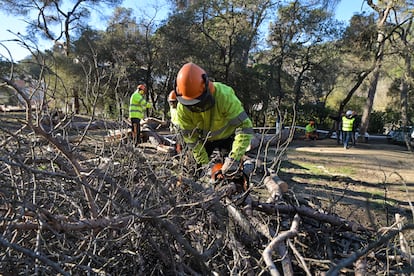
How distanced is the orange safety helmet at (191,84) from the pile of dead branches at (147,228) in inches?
25.2

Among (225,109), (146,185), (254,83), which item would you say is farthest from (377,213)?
(254,83)

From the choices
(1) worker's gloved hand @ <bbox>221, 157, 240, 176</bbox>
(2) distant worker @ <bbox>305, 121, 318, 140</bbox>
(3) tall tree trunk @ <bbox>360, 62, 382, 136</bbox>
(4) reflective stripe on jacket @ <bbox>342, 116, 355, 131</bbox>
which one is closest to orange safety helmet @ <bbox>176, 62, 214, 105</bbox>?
(1) worker's gloved hand @ <bbox>221, 157, 240, 176</bbox>

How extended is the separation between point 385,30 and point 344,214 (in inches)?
449

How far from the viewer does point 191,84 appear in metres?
2.78

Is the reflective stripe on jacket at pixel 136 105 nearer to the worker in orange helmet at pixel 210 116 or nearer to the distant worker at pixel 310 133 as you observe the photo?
the worker in orange helmet at pixel 210 116

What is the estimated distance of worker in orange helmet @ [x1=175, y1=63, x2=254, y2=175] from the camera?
9.15 feet

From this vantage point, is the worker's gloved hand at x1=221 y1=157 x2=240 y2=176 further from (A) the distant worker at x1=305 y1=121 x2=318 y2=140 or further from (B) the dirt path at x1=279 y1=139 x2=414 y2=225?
(A) the distant worker at x1=305 y1=121 x2=318 y2=140

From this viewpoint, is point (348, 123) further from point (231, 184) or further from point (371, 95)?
point (231, 184)

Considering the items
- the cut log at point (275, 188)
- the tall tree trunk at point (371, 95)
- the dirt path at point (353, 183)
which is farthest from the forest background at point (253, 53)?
the cut log at point (275, 188)

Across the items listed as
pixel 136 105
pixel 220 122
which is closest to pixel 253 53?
pixel 136 105

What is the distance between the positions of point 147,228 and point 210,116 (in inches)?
57.5

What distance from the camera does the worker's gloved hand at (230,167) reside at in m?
2.61

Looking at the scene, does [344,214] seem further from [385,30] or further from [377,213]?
[385,30]

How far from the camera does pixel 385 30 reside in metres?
12.8
